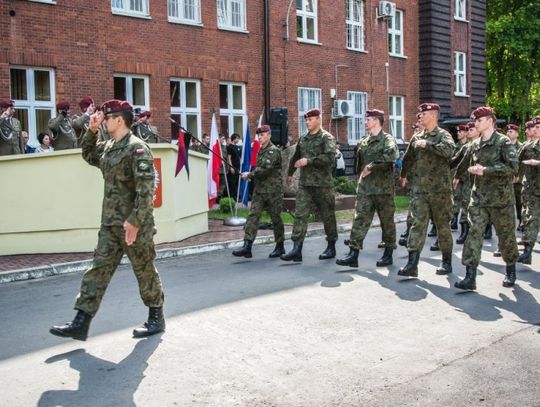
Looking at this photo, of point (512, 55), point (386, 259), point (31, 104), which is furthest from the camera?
point (512, 55)

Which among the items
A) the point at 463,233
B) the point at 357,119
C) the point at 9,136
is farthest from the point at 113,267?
the point at 357,119

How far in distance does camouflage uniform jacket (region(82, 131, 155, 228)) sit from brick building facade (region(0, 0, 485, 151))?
37.3ft

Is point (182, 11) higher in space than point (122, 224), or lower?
higher

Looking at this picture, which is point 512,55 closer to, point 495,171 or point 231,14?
point 231,14

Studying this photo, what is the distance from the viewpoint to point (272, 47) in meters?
23.7

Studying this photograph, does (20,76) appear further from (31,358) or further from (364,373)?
(364,373)

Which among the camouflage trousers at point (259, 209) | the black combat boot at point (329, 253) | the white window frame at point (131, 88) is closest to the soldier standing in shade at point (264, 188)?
the camouflage trousers at point (259, 209)

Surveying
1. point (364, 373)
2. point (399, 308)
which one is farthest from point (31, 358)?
point (399, 308)

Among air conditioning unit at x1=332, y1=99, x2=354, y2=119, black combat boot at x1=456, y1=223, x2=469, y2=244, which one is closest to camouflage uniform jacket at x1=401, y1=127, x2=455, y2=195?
black combat boot at x1=456, y1=223, x2=469, y2=244

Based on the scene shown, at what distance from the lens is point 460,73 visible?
1310 inches

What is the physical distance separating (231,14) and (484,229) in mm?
15321

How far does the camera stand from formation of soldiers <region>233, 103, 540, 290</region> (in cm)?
877

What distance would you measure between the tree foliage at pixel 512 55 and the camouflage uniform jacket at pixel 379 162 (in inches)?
1175

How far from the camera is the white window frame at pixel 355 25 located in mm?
27375
